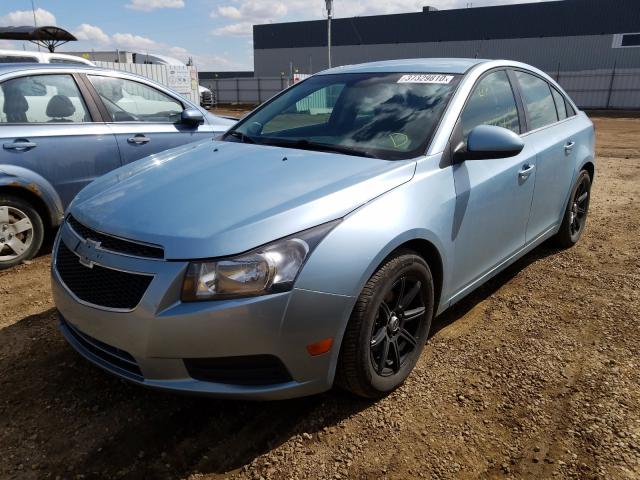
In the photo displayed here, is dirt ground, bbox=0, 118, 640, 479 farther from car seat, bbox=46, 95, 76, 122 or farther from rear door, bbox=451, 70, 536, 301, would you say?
car seat, bbox=46, 95, 76, 122

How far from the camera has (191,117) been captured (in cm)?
494

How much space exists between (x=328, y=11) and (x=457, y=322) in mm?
19337

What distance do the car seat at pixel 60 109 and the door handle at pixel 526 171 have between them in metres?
3.77

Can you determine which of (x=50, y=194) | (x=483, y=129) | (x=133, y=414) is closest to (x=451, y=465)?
(x=133, y=414)

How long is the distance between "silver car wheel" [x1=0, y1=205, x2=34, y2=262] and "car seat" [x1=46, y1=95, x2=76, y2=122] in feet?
2.85

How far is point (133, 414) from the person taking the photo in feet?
8.12

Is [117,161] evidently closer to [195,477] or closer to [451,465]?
[195,477]

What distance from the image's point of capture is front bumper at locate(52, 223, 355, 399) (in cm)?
200

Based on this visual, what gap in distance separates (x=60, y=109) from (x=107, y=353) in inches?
120

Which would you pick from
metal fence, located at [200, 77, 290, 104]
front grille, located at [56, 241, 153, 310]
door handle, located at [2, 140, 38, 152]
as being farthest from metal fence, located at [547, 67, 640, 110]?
front grille, located at [56, 241, 153, 310]

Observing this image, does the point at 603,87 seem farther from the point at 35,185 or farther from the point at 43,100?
the point at 35,185

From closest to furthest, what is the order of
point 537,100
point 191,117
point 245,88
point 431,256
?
point 431,256 → point 537,100 → point 191,117 → point 245,88

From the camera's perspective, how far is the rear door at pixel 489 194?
9.43 ft

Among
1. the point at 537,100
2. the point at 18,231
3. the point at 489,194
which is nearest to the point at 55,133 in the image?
the point at 18,231
